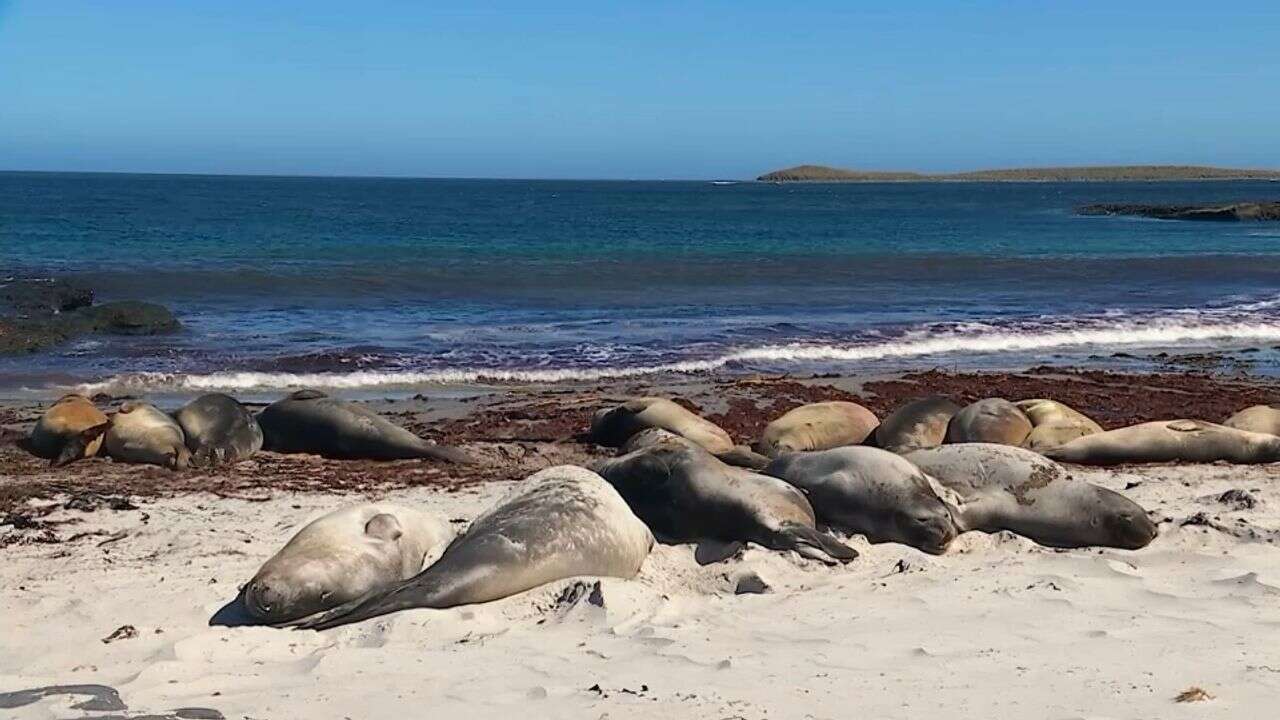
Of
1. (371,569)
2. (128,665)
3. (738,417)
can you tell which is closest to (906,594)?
(371,569)

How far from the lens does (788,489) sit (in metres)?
7.20

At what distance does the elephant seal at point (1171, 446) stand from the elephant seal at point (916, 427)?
0.82 metres

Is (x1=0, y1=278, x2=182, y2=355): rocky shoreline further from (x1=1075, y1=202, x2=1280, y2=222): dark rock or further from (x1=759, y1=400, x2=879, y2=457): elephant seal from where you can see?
(x1=1075, y1=202, x2=1280, y2=222): dark rock

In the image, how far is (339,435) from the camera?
10188 mm

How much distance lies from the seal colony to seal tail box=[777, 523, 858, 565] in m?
0.01

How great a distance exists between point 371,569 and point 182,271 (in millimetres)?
24691

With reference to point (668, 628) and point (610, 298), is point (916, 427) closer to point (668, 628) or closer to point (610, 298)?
point (668, 628)

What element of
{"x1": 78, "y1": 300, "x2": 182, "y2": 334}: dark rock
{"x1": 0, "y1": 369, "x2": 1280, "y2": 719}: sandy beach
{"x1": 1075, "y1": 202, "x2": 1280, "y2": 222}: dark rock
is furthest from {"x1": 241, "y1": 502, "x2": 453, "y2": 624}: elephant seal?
{"x1": 1075, "y1": 202, "x2": 1280, "y2": 222}: dark rock

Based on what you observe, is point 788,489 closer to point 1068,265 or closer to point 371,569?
point 371,569

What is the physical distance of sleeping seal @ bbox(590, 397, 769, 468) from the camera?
1001 cm

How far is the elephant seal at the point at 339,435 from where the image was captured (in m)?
10.0

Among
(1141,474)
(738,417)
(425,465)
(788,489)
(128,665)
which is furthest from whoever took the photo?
(738,417)

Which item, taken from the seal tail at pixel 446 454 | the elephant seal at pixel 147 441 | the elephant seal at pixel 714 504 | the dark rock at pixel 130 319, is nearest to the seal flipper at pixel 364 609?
the elephant seal at pixel 714 504

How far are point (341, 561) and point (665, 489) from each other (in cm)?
195
